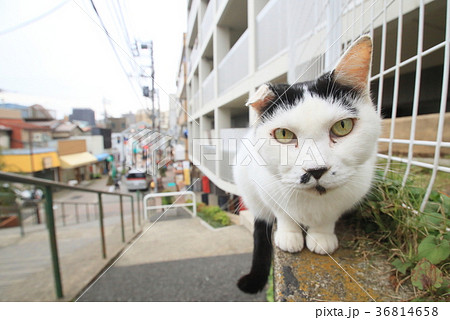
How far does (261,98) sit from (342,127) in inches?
5.5

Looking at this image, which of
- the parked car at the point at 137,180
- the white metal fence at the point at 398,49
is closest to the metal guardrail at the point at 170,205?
the parked car at the point at 137,180

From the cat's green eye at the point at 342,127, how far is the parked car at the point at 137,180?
35 centimetres

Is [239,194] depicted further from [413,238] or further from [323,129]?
[413,238]

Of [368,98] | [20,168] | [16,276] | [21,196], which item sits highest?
[368,98]

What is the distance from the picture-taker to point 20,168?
0.36 m

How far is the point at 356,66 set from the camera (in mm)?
268

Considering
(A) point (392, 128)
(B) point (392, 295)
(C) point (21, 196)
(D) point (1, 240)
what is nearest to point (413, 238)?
(B) point (392, 295)

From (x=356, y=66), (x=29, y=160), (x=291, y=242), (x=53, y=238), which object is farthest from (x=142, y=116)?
(x=53, y=238)

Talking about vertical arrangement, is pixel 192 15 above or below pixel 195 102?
above

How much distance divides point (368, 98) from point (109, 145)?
470mm

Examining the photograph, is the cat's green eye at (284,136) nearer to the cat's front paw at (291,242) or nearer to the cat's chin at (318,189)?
the cat's chin at (318,189)

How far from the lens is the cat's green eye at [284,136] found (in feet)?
0.95

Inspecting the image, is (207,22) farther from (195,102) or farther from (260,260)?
(260,260)

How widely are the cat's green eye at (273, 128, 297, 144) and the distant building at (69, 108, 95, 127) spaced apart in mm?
320
